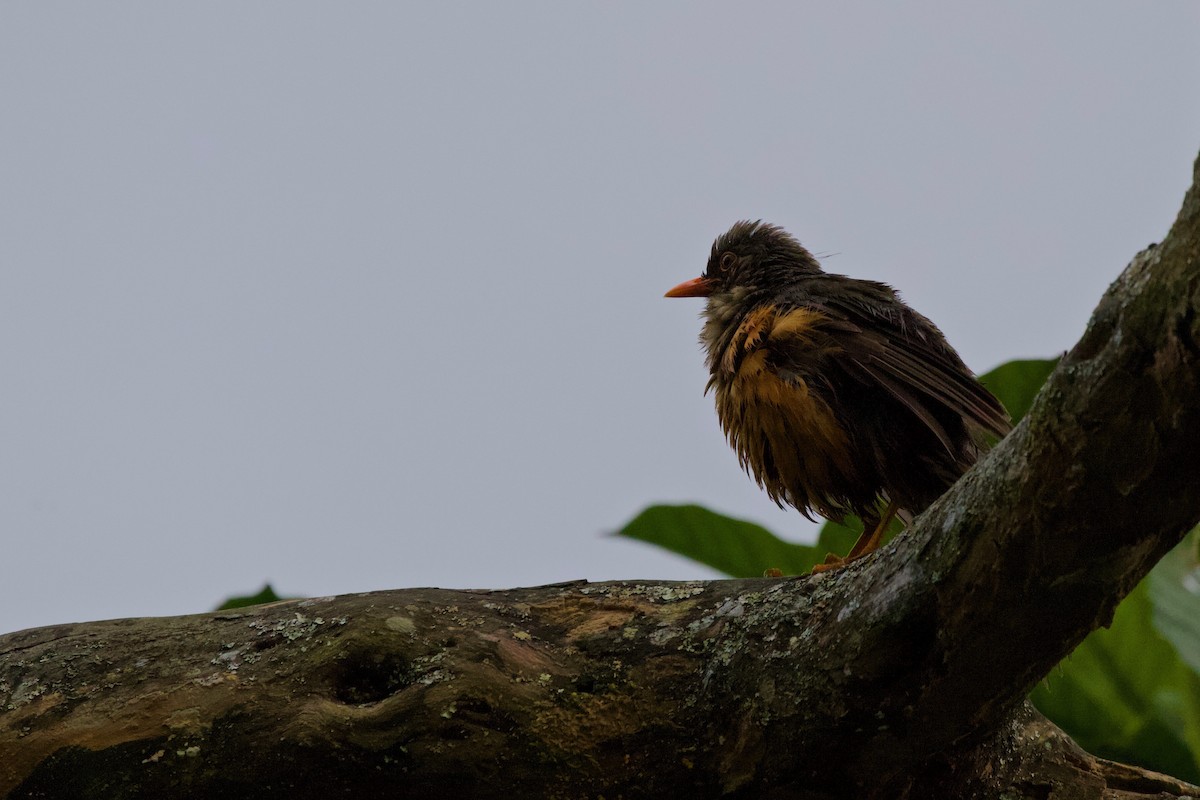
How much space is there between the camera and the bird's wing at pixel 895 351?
3.39m

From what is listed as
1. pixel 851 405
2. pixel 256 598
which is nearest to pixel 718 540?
pixel 851 405

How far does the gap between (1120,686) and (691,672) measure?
2736 mm

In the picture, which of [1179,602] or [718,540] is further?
[718,540]

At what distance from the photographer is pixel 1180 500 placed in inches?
75.7

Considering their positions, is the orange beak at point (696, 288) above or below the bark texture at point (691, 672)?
above

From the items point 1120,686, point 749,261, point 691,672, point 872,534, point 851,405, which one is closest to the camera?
point 691,672

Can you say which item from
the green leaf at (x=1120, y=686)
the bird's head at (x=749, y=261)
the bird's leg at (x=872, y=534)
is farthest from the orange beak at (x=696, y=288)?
the green leaf at (x=1120, y=686)

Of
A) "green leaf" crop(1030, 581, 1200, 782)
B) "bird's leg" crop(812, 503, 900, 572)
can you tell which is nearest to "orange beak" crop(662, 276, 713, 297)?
"bird's leg" crop(812, 503, 900, 572)

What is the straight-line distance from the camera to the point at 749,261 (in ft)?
15.9

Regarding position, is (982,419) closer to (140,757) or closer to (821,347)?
(821,347)

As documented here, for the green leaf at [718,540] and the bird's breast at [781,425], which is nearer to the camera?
the bird's breast at [781,425]

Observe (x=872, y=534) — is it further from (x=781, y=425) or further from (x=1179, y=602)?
(x=1179, y=602)

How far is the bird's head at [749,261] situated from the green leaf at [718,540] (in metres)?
0.96

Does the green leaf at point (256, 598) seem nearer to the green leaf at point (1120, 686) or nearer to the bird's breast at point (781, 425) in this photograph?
the bird's breast at point (781, 425)
